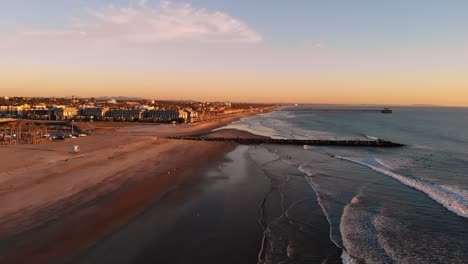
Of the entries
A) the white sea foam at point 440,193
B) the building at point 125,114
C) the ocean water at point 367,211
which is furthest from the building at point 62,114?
the white sea foam at point 440,193

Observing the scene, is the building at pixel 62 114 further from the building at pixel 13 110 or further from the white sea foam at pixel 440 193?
the white sea foam at pixel 440 193

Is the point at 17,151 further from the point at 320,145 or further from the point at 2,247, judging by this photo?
the point at 320,145

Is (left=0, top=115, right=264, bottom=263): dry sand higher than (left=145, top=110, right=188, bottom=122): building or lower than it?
lower

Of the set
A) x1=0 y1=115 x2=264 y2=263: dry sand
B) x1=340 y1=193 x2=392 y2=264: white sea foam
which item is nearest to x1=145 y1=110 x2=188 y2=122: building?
x1=0 y1=115 x2=264 y2=263: dry sand

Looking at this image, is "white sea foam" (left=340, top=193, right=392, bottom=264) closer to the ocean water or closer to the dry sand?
the ocean water

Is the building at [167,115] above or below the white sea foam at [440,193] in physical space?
above

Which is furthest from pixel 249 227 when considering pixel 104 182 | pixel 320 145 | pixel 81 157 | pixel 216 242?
pixel 320 145

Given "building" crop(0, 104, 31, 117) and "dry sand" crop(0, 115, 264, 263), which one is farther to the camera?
"building" crop(0, 104, 31, 117)

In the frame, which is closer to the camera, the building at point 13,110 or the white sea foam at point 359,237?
the white sea foam at point 359,237
